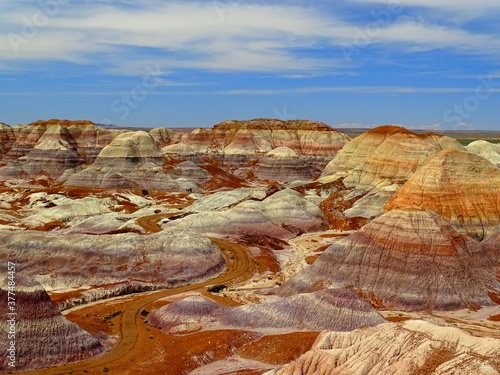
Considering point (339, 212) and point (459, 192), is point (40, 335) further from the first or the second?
point (339, 212)

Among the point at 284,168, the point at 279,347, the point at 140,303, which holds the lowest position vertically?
the point at 140,303

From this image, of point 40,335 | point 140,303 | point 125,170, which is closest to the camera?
point 40,335

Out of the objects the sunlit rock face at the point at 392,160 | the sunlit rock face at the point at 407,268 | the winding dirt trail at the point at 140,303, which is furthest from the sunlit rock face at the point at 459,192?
the sunlit rock face at the point at 392,160

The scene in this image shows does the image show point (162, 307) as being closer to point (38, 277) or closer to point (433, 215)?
point (38, 277)

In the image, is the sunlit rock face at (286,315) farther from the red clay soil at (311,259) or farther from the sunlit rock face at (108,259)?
the red clay soil at (311,259)

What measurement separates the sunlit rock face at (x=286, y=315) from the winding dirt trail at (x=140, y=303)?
2.85 meters

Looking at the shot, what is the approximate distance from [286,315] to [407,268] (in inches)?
639

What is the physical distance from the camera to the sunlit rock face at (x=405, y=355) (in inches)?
1054

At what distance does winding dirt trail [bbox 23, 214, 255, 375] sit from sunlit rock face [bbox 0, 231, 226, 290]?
2120 millimetres

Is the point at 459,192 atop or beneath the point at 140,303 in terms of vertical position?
atop

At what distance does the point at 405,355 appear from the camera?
2848cm

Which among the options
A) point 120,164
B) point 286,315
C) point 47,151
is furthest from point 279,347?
point 47,151

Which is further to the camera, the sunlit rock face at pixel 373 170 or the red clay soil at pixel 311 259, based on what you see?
the sunlit rock face at pixel 373 170

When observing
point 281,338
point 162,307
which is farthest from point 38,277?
point 281,338
